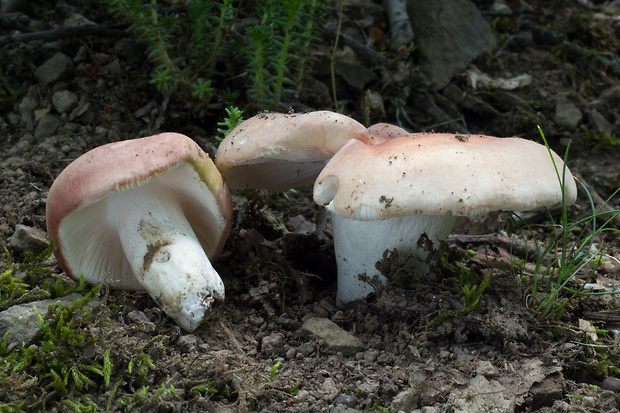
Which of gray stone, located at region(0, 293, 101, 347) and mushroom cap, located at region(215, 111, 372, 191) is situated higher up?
mushroom cap, located at region(215, 111, 372, 191)

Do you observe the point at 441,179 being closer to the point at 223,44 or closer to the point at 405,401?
the point at 405,401

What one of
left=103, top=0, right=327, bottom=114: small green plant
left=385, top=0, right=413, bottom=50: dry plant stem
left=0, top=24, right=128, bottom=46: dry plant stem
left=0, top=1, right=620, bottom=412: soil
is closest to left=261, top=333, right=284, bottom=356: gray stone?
left=0, top=1, right=620, bottom=412: soil

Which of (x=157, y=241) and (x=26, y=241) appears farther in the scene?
(x=26, y=241)

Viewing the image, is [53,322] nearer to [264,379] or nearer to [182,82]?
[264,379]

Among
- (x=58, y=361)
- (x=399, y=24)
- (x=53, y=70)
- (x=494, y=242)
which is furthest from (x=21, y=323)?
(x=399, y=24)

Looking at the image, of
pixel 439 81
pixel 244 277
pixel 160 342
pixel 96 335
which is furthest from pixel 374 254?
pixel 439 81

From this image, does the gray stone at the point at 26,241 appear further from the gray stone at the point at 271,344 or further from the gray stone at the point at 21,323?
the gray stone at the point at 271,344

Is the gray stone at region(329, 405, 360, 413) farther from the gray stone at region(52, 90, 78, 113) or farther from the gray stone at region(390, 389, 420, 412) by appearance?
the gray stone at region(52, 90, 78, 113)
